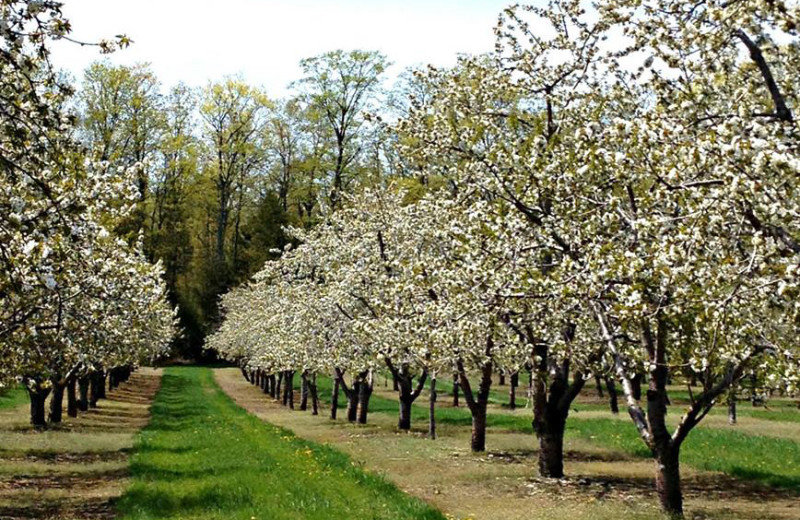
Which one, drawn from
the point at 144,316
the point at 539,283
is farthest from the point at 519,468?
the point at 144,316

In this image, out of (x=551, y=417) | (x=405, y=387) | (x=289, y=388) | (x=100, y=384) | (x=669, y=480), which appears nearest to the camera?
(x=669, y=480)

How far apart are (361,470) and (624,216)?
36.7ft

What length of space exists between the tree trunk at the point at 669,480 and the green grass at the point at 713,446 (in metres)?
6.22

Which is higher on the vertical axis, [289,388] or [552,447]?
[552,447]

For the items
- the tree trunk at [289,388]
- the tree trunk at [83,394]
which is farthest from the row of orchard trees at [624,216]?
the tree trunk at [289,388]

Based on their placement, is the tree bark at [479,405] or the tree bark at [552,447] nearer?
the tree bark at [552,447]

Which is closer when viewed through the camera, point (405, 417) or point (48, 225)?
point (48, 225)

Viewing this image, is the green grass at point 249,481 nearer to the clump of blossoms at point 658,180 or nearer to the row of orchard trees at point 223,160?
the clump of blossoms at point 658,180

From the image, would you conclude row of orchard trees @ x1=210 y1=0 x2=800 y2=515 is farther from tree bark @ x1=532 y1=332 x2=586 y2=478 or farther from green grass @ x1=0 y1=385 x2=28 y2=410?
green grass @ x1=0 y1=385 x2=28 y2=410

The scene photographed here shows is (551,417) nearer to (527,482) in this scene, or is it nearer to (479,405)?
(527,482)

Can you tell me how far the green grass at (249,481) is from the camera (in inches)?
530

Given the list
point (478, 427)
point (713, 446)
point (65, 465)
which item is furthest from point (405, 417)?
point (65, 465)

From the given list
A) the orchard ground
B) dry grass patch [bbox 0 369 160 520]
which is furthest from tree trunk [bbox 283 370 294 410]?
dry grass patch [bbox 0 369 160 520]

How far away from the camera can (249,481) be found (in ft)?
53.6
